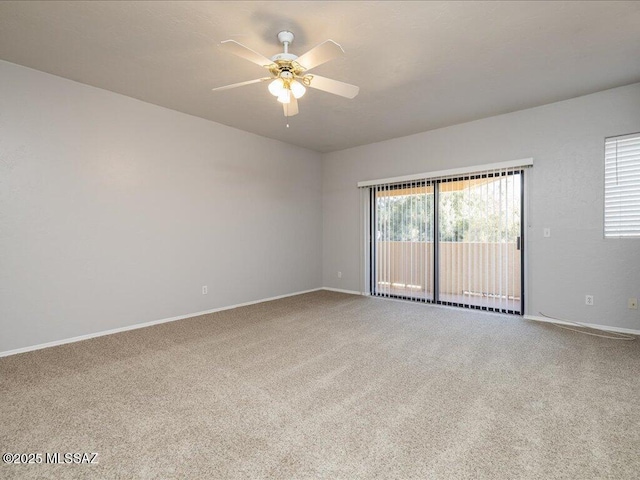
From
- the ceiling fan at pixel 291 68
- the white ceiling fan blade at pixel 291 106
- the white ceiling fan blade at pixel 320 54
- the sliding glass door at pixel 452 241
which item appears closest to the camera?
the white ceiling fan blade at pixel 320 54

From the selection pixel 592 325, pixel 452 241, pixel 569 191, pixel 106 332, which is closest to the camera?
pixel 106 332

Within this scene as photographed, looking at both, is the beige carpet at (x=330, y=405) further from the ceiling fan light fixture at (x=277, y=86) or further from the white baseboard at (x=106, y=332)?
the ceiling fan light fixture at (x=277, y=86)

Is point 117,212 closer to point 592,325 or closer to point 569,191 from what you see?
point 569,191

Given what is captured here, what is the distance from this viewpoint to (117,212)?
3619 millimetres

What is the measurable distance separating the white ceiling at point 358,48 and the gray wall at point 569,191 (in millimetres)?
267

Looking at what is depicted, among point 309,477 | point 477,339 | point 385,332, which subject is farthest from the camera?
point 385,332

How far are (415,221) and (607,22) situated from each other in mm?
3076

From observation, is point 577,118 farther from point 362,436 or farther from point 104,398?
point 104,398

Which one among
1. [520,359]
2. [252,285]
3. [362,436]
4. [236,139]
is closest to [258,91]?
[236,139]

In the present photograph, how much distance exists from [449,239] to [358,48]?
306 centimetres

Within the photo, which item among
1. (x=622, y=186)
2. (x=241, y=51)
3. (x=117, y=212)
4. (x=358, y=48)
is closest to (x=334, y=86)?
(x=358, y=48)

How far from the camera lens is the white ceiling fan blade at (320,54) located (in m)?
2.08

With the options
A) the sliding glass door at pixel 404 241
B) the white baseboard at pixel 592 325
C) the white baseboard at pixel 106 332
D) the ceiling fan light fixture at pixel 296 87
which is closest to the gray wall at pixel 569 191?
the white baseboard at pixel 592 325

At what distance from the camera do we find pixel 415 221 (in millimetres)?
5070
